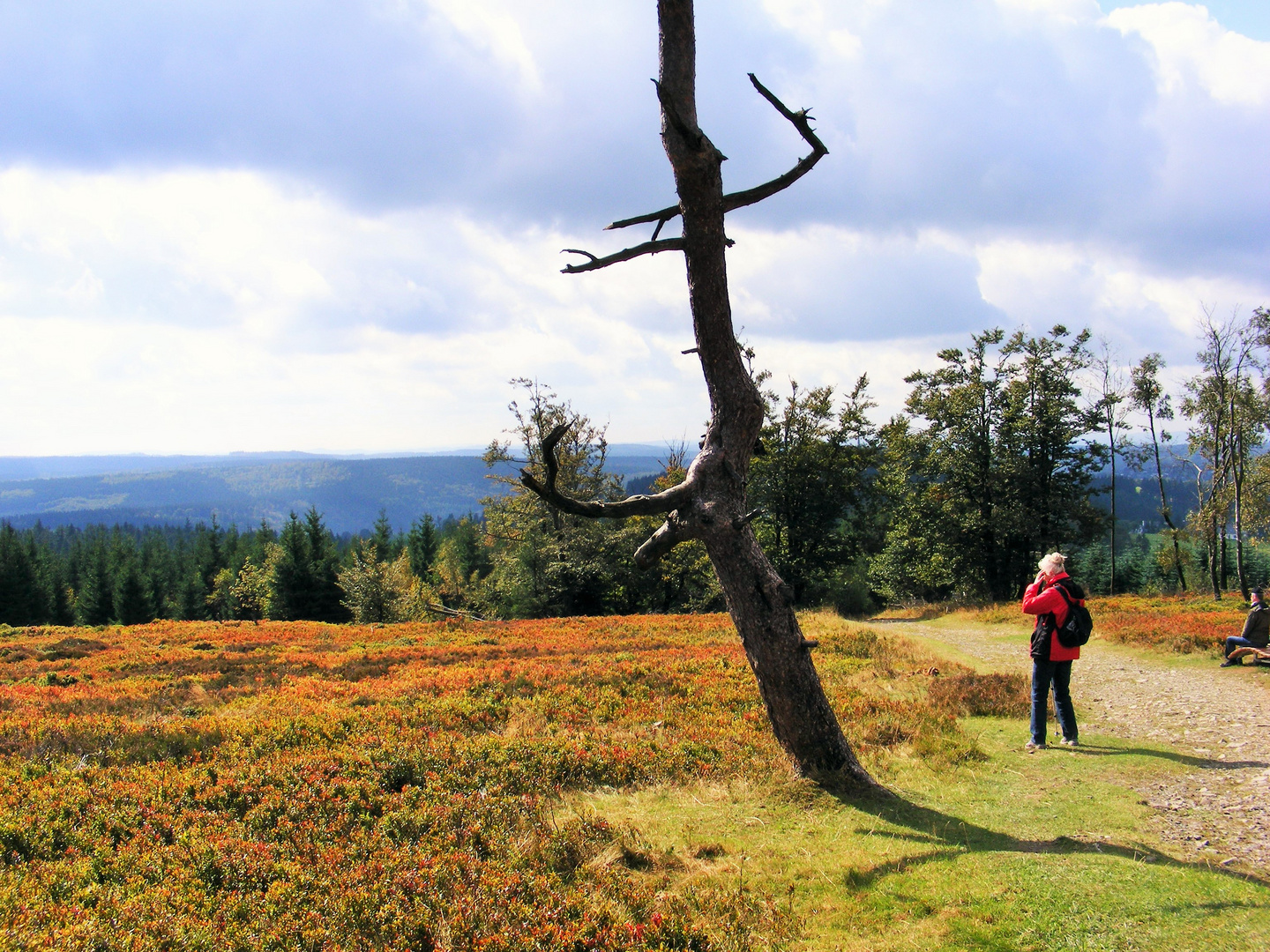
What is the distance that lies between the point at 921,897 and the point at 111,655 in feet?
73.2

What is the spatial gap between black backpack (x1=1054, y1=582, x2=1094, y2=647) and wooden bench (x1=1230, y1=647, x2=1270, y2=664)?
27.1 feet

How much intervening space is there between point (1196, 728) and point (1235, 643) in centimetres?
654

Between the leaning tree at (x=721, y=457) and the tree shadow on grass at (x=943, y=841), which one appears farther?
the leaning tree at (x=721, y=457)

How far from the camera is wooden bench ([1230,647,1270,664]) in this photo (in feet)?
43.6

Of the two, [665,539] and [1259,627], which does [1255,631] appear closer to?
[1259,627]

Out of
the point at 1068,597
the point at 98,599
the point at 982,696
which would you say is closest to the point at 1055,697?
the point at 1068,597

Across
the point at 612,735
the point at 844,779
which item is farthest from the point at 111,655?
the point at 844,779

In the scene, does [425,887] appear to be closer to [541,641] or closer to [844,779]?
[844,779]

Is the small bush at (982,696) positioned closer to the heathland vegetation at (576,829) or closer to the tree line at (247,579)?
the heathland vegetation at (576,829)

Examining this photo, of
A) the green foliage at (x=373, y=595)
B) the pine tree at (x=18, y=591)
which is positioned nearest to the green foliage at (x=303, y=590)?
the green foliage at (x=373, y=595)

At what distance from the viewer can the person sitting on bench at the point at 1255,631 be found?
13565 millimetres

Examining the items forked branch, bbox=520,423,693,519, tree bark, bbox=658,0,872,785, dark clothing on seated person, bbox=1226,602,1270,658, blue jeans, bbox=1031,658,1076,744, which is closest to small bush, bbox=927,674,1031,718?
blue jeans, bbox=1031,658,1076,744

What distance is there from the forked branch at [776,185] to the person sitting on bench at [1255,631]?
1374 cm

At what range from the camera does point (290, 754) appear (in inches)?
327
